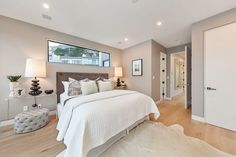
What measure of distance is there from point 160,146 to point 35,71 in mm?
3180

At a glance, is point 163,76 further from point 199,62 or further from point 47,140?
point 47,140

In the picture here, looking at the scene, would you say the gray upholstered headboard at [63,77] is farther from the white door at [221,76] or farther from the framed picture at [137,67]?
the white door at [221,76]

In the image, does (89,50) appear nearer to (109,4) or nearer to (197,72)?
(109,4)

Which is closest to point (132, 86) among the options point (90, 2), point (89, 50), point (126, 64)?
point (126, 64)

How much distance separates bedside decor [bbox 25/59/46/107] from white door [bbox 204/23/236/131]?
14.0 feet

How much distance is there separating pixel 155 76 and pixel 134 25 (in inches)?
93.4

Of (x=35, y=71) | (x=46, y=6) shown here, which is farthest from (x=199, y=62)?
(x=35, y=71)

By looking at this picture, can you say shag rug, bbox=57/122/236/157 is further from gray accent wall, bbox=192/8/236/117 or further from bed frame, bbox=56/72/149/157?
gray accent wall, bbox=192/8/236/117

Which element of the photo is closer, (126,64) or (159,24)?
(159,24)

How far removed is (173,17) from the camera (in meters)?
2.77

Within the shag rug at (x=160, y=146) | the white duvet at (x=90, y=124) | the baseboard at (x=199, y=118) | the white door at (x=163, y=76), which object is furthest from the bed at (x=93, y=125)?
the white door at (x=163, y=76)

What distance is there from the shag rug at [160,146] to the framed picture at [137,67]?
275 centimetres

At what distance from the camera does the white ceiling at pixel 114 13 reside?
2215 mm

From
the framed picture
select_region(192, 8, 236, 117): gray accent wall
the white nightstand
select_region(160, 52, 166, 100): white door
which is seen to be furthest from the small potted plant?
select_region(160, 52, 166, 100): white door
